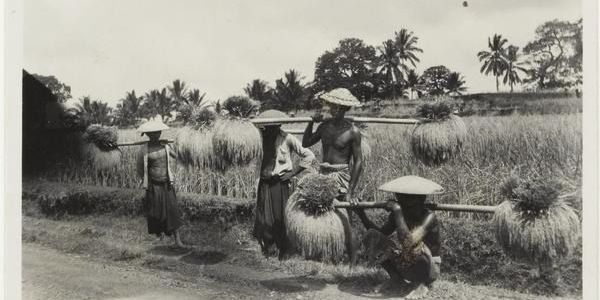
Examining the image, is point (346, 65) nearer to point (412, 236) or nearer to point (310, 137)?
point (310, 137)

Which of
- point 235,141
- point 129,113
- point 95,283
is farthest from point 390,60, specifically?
point 129,113

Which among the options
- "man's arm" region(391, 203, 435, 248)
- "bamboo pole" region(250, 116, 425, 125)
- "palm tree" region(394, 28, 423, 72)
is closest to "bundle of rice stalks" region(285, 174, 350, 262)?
"man's arm" region(391, 203, 435, 248)

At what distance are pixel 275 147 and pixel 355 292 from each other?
1759 mm

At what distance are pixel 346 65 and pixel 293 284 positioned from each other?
3243mm

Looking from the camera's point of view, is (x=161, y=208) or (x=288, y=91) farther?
(x=288, y=91)

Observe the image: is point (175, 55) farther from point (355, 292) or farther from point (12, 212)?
point (355, 292)

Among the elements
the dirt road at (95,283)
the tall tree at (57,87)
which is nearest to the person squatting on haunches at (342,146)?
the dirt road at (95,283)

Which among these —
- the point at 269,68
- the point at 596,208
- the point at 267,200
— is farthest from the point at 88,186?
the point at 596,208

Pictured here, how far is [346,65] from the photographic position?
7.12m

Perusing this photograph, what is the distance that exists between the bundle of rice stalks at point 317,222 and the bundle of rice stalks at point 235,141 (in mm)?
958

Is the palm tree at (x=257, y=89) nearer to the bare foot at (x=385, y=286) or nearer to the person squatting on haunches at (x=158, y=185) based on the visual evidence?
the person squatting on haunches at (x=158, y=185)

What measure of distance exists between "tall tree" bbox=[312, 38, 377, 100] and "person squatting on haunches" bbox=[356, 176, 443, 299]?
2428 mm

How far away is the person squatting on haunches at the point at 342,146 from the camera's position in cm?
498

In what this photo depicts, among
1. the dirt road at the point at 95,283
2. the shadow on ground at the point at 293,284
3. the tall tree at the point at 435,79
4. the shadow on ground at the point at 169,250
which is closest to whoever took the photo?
the shadow on ground at the point at 293,284
